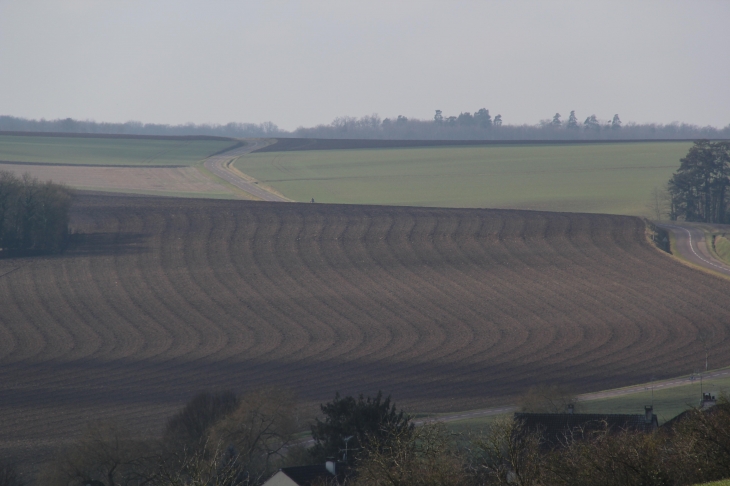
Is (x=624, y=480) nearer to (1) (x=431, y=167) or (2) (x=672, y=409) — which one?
(2) (x=672, y=409)

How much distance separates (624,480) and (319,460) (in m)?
10.5

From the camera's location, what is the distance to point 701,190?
2598 inches

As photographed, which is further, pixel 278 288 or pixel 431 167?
pixel 431 167

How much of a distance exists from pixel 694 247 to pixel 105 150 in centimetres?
6914

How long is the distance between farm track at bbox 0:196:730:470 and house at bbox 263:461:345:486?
7704 mm

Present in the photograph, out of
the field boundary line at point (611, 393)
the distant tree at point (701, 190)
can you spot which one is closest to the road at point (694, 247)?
the distant tree at point (701, 190)

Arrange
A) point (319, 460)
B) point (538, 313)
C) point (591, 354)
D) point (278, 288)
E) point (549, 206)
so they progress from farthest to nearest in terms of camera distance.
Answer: point (549, 206) → point (278, 288) → point (538, 313) → point (591, 354) → point (319, 460)

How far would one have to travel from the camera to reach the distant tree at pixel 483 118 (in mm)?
167000

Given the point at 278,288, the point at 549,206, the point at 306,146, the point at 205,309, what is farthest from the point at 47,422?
the point at 306,146

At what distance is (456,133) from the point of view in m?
162

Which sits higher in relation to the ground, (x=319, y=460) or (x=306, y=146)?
Answer: (x=306, y=146)

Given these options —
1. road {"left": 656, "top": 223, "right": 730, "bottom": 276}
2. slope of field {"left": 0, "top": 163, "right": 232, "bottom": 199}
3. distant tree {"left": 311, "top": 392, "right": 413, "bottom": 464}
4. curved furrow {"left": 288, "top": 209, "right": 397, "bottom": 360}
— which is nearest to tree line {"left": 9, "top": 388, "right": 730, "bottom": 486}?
distant tree {"left": 311, "top": 392, "right": 413, "bottom": 464}

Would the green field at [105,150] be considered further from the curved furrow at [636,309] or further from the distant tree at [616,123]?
the distant tree at [616,123]

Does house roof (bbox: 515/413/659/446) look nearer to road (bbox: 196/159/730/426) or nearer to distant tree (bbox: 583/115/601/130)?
road (bbox: 196/159/730/426)
